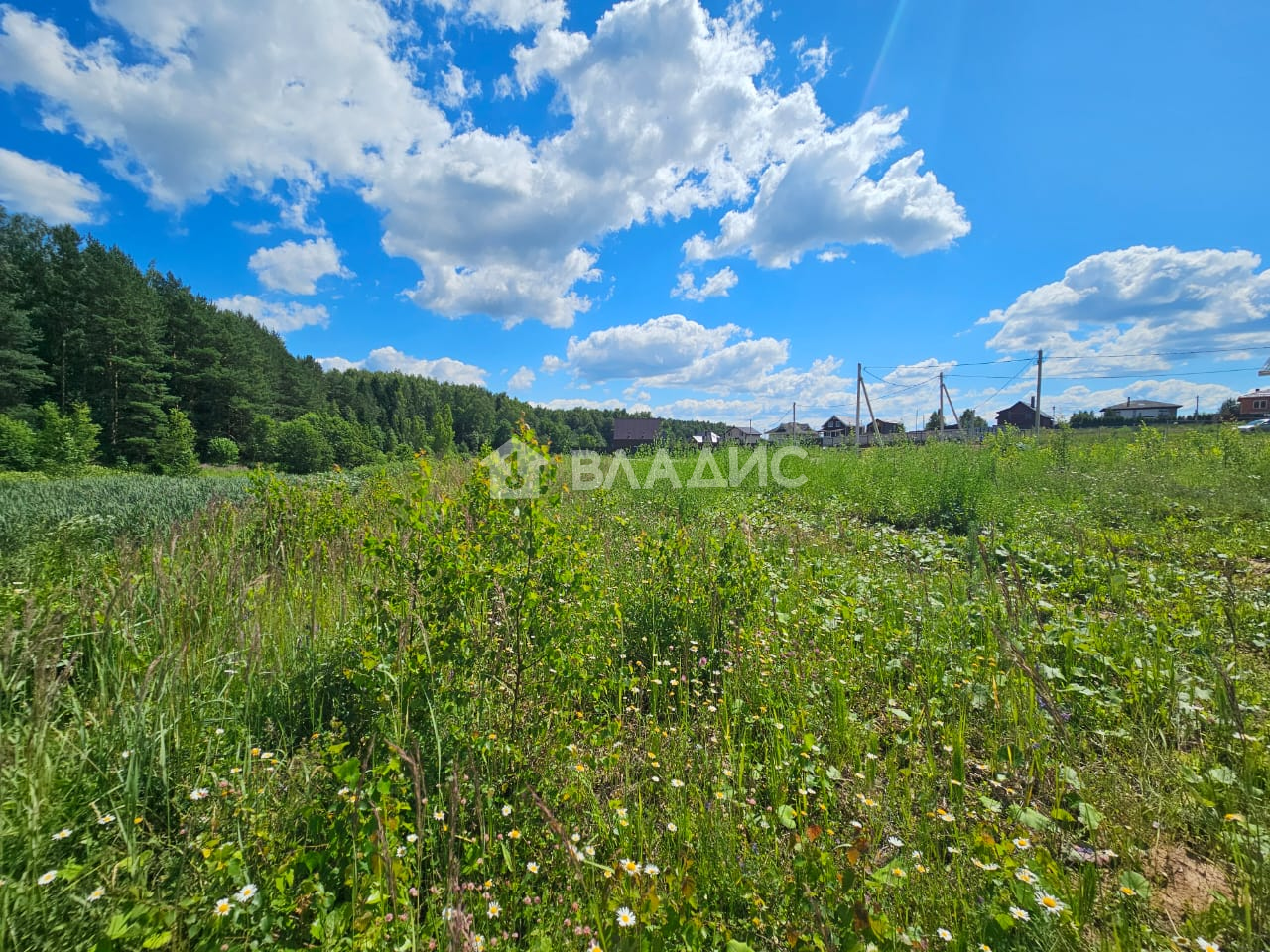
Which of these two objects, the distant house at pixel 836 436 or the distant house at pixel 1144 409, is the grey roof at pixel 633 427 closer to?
the distant house at pixel 836 436

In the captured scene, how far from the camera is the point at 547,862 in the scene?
59.6 inches

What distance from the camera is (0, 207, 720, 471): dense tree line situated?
24.8 meters

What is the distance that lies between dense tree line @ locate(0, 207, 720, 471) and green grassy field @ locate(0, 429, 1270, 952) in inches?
639

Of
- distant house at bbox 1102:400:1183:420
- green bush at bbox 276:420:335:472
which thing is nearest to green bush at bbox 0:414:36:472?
green bush at bbox 276:420:335:472

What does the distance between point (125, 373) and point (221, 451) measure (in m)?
6.85

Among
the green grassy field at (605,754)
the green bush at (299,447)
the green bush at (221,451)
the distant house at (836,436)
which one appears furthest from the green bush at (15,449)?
the distant house at (836,436)

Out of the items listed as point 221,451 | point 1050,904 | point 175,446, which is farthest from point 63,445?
point 1050,904

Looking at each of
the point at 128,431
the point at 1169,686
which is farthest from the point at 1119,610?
the point at 128,431

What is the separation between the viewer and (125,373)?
28.8 metres

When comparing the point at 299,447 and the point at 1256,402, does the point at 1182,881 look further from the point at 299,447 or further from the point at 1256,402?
the point at 1256,402

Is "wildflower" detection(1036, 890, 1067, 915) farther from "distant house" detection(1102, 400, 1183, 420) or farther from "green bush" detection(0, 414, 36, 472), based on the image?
"distant house" detection(1102, 400, 1183, 420)

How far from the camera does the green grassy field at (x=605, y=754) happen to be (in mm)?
1262

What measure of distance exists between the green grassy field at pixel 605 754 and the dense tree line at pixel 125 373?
16225 millimetres

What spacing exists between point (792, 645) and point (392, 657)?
7.25 feet
